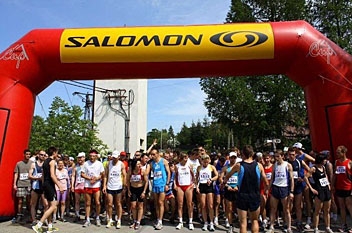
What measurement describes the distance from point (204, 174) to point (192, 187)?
0.47 m

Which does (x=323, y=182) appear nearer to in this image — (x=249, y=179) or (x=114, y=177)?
(x=249, y=179)

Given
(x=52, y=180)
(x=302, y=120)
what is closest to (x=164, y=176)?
(x=52, y=180)

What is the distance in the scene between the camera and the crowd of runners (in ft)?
23.0

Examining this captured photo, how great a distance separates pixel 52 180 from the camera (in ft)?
23.2

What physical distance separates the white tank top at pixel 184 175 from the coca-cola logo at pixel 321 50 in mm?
4050

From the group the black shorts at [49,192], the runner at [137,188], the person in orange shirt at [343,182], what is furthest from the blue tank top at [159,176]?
the person in orange shirt at [343,182]

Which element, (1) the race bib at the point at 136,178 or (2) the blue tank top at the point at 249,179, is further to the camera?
(1) the race bib at the point at 136,178

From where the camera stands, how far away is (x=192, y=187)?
25.9 ft

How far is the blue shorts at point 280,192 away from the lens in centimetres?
697

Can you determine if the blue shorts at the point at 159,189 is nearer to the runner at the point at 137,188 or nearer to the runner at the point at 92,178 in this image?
the runner at the point at 137,188

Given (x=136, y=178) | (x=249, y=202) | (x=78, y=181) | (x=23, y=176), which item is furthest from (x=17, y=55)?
(x=249, y=202)

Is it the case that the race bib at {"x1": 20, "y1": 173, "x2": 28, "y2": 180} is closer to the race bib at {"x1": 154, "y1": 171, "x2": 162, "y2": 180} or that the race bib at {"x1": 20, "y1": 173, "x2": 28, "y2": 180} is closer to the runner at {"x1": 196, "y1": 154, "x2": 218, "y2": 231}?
the race bib at {"x1": 154, "y1": 171, "x2": 162, "y2": 180}

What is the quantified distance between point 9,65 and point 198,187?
18.3 feet

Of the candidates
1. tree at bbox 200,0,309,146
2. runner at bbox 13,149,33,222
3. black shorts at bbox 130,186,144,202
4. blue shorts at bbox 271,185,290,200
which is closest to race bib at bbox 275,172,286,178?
blue shorts at bbox 271,185,290,200
